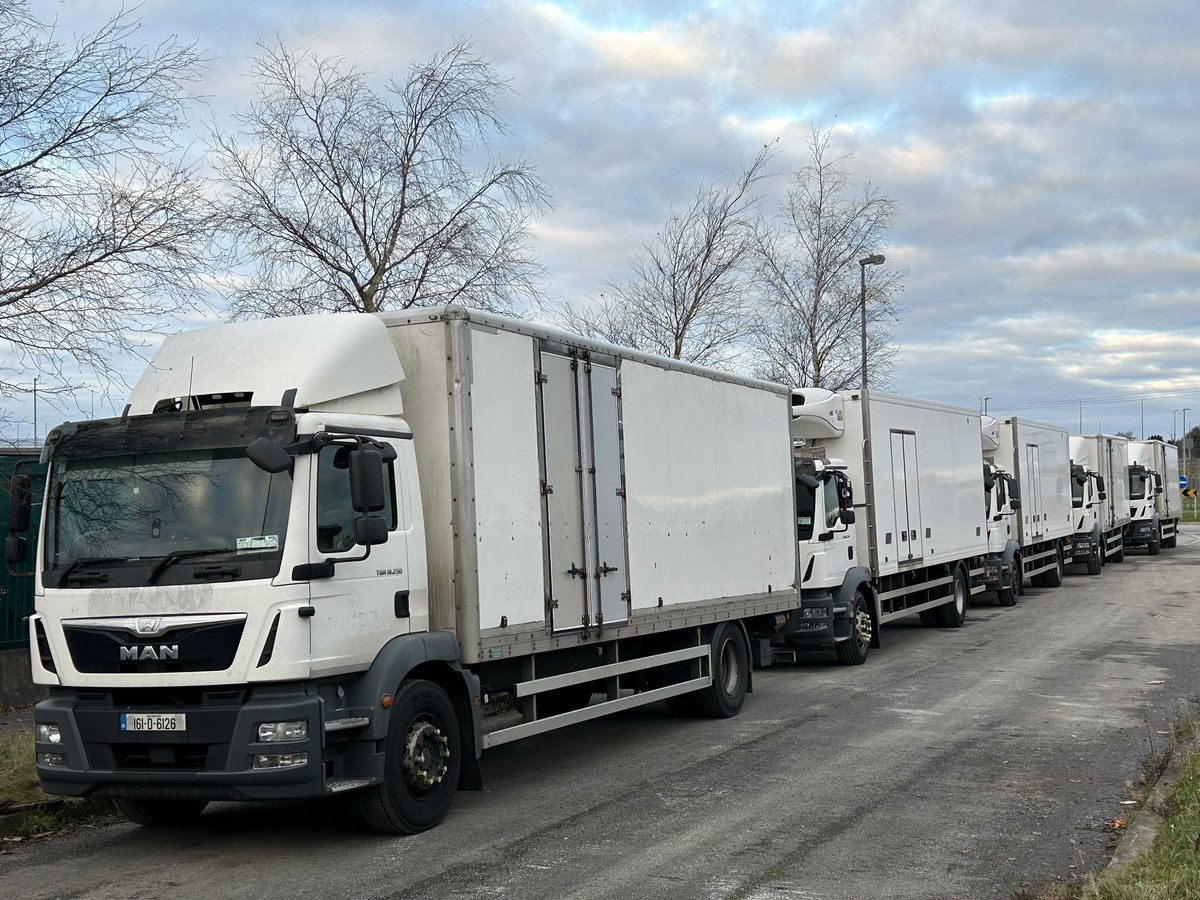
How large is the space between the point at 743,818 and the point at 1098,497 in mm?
27889

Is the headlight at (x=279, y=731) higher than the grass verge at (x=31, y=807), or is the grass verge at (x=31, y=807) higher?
the headlight at (x=279, y=731)

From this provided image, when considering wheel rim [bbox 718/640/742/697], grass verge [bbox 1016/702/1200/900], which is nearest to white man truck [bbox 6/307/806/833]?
wheel rim [bbox 718/640/742/697]

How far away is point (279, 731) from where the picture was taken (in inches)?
268

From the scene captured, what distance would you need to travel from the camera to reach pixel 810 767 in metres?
9.39

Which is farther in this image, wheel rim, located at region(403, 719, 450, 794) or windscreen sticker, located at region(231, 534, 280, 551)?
wheel rim, located at region(403, 719, 450, 794)

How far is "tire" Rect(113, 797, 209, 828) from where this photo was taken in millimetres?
7930

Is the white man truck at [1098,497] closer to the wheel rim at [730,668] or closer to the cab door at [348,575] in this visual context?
the wheel rim at [730,668]

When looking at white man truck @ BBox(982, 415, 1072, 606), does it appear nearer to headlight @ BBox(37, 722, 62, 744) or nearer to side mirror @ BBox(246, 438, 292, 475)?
side mirror @ BBox(246, 438, 292, 475)

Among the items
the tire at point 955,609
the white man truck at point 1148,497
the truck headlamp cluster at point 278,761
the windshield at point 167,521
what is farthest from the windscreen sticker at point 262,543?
the white man truck at point 1148,497

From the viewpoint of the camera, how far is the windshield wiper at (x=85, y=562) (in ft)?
23.4

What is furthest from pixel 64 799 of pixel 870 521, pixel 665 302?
pixel 665 302

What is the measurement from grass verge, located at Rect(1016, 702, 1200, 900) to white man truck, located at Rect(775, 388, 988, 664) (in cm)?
641

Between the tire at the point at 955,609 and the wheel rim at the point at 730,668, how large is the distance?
27.5 feet

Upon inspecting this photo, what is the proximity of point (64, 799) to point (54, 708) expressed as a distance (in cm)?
154
